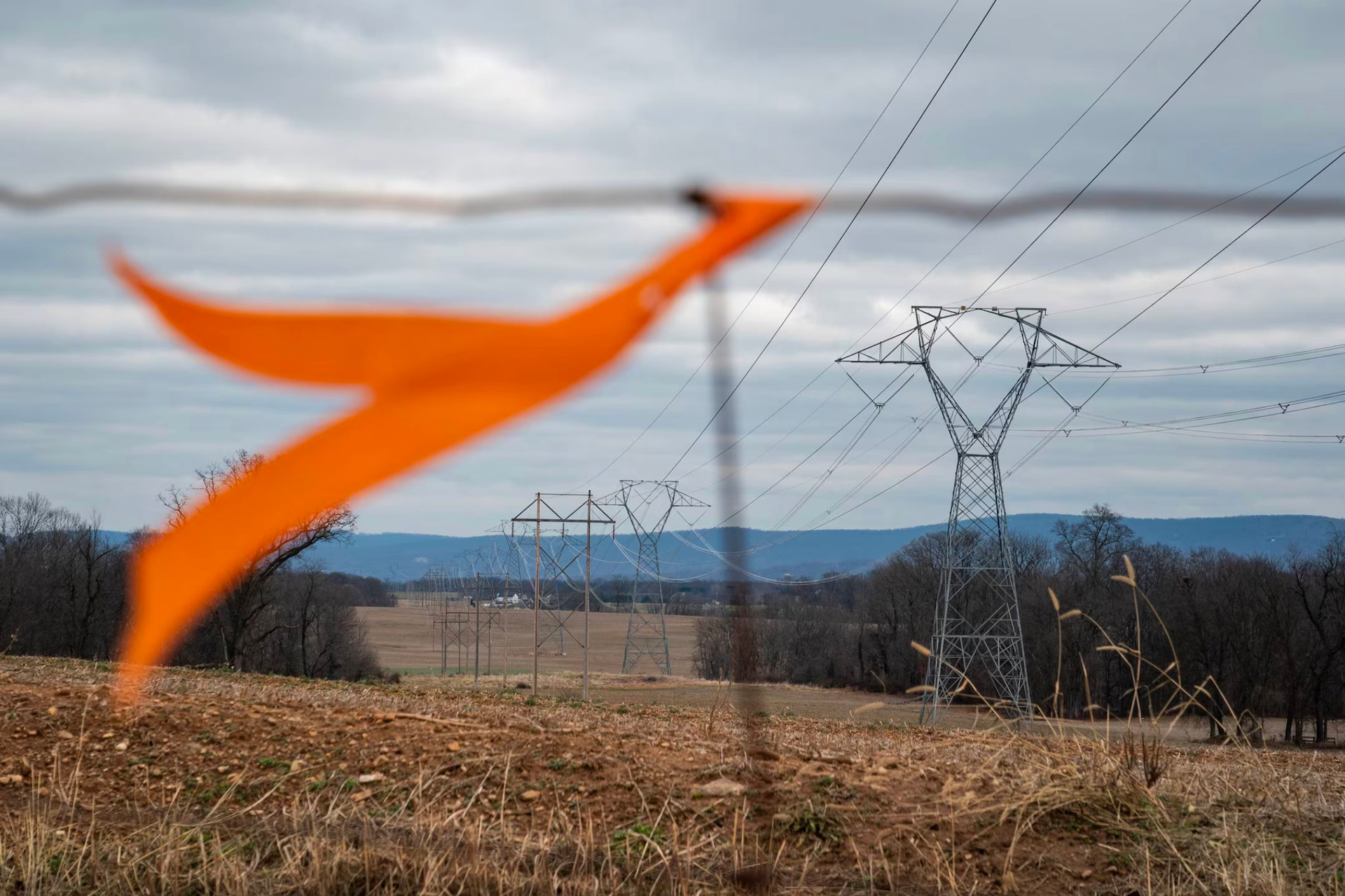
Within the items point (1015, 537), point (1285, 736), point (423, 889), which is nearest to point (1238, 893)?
point (423, 889)

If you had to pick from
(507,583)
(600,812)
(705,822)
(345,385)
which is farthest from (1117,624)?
(345,385)

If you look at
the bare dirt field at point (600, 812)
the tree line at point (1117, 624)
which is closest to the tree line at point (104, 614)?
the bare dirt field at point (600, 812)

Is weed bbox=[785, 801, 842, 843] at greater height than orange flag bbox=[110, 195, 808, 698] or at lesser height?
lesser

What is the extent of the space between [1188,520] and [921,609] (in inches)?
2288

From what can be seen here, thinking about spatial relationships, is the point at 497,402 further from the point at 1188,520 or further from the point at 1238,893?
the point at 1188,520

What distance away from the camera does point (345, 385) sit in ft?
3.06

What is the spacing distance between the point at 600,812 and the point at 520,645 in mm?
66583

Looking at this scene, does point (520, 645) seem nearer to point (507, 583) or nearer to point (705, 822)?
point (507, 583)

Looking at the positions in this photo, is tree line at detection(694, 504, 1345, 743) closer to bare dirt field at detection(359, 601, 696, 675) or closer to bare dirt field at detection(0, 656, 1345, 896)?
bare dirt field at detection(359, 601, 696, 675)

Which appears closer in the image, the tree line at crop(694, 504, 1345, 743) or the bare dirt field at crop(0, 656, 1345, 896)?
the bare dirt field at crop(0, 656, 1345, 896)

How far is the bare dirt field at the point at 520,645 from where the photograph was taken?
5756cm

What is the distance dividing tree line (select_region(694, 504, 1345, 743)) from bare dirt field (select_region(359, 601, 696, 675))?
350 inches

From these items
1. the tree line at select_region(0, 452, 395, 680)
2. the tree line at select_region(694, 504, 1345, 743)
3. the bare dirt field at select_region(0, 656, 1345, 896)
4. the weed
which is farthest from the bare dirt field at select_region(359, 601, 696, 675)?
the weed

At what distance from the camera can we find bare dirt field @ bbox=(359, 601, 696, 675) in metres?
57.6
